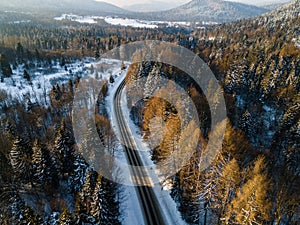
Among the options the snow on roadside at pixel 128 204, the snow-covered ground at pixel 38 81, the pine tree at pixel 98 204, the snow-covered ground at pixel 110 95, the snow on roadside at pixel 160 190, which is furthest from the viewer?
the snow-covered ground at pixel 38 81

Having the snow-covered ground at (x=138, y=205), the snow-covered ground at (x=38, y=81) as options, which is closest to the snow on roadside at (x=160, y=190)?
the snow-covered ground at (x=138, y=205)

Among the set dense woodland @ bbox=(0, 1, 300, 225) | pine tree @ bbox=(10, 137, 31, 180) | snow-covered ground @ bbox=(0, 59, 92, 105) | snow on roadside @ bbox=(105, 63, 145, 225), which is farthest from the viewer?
snow-covered ground @ bbox=(0, 59, 92, 105)

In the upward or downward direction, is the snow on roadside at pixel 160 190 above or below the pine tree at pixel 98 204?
below

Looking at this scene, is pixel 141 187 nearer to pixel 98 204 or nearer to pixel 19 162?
pixel 98 204

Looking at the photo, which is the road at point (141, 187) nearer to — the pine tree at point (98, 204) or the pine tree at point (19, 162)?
the pine tree at point (98, 204)

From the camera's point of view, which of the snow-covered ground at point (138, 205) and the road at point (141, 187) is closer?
the snow-covered ground at point (138, 205)

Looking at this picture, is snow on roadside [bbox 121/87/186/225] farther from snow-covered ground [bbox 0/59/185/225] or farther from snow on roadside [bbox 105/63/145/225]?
snow on roadside [bbox 105/63/145/225]

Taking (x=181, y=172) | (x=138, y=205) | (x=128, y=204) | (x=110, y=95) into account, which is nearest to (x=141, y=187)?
(x=138, y=205)

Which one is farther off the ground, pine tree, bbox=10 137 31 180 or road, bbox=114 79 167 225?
pine tree, bbox=10 137 31 180

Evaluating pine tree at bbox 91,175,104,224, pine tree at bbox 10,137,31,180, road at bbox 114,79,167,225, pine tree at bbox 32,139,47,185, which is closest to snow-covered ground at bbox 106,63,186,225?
road at bbox 114,79,167,225
